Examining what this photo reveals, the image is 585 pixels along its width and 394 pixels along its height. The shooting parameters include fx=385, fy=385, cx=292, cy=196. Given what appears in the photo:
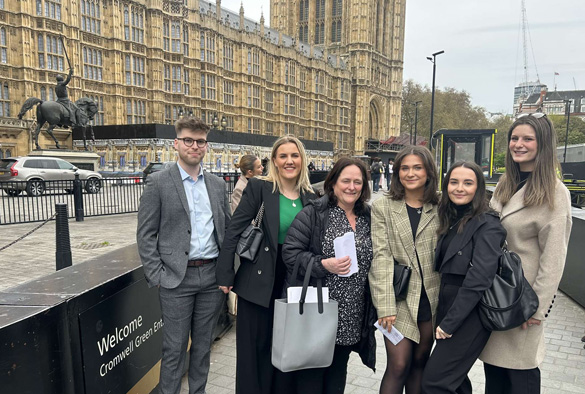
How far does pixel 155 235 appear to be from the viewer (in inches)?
101

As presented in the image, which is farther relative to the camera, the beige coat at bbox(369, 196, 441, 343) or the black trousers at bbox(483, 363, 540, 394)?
the beige coat at bbox(369, 196, 441, 343)

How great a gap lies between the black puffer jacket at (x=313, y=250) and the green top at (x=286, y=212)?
0.14m

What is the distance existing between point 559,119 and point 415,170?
→ 295 ft

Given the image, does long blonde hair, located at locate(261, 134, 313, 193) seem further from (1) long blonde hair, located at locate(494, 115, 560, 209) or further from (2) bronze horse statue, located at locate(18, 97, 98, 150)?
(2) bronze horse statue, located at locate(18, 97, 98, 150)

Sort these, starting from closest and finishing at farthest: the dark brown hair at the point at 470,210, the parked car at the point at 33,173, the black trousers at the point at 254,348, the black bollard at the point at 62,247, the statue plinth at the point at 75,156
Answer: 1. the dark brown hair at the point at 470,210
2. the black trousers at the point at 254,348
3. the black bollard at the point at 62,247
4. the parked car at the point at 33,173
5. the statue plinth at the point at 75,156

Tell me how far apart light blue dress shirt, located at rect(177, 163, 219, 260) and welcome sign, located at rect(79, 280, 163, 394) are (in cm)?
54

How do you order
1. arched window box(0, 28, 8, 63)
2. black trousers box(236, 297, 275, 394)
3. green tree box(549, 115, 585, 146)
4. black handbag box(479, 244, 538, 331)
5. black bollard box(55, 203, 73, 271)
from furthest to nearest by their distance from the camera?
green tree box(549, 115, 585, 146)
arched window box(0, 28, 8, 63)
black bollard box(55, 203, 73, 271)
black trousers box(236, 297, 275, 394)
black handbag box(479, 244, 538, 331)

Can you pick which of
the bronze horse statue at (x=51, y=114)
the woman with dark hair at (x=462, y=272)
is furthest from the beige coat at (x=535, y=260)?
the bronze horse statue at (x=51, y=114)

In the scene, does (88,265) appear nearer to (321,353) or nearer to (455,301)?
(321,353)

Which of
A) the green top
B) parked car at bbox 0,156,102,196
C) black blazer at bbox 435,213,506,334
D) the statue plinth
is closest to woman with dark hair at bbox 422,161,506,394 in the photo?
black blazer at bbox 435,213,506,334

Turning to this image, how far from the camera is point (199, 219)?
270 cm

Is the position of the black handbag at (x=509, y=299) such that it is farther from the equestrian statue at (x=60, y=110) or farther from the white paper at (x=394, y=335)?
the equestrian statue at (x=60, y=110)

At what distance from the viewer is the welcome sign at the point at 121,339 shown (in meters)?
2.20

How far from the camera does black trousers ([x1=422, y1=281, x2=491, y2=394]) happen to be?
224cm
